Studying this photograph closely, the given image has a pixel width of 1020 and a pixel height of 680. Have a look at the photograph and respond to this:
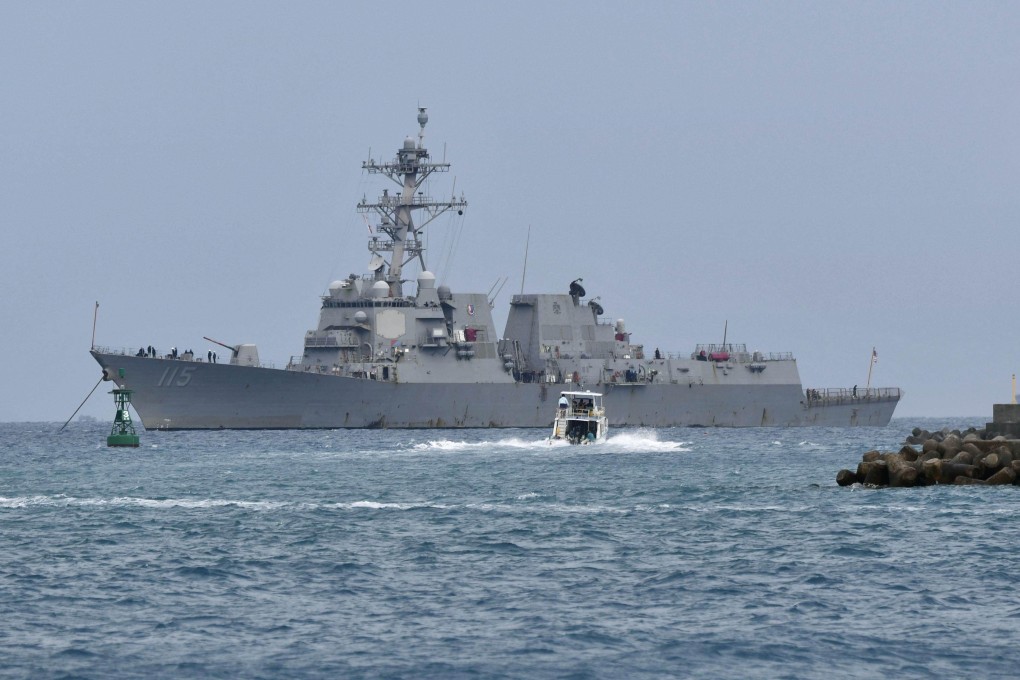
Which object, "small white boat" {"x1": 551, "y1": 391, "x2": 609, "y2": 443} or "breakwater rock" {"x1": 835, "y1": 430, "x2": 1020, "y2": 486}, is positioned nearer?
"breakwater rock" {"x1": 835, "y1": 430, "x2": 1020, "y2": 486}

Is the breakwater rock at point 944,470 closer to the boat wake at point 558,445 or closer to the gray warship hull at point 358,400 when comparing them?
the boat wake at point 558,445

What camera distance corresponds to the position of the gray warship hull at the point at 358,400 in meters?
56.7

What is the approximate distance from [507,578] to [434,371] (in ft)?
143

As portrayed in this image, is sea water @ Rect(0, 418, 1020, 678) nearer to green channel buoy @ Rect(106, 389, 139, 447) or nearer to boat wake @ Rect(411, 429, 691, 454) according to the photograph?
boat wake @ Rect(411, 429, 691, 454)

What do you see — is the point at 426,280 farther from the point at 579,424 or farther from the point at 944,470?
the point at 944,470

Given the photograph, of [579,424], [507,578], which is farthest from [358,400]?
[507,578]

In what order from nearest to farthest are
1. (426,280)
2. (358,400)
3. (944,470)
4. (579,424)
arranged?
1. (944,470)
2. (579,424)
3. (358,400)
4. (426,280)

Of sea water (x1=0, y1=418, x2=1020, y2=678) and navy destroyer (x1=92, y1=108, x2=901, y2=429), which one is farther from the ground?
navy destroyer (x1=92, y1=108, x2=901, y2=429)

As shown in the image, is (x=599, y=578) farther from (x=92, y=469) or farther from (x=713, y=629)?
(x=92, y=469)

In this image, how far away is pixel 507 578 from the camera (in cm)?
1770

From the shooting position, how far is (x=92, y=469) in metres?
37.6

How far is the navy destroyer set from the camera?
57.4 m

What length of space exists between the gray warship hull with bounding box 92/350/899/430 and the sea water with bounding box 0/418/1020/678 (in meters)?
24.0

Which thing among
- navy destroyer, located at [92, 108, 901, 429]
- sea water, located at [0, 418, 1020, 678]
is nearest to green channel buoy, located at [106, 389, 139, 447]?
navy destroyer, located at [92, 108, 901, 429]
